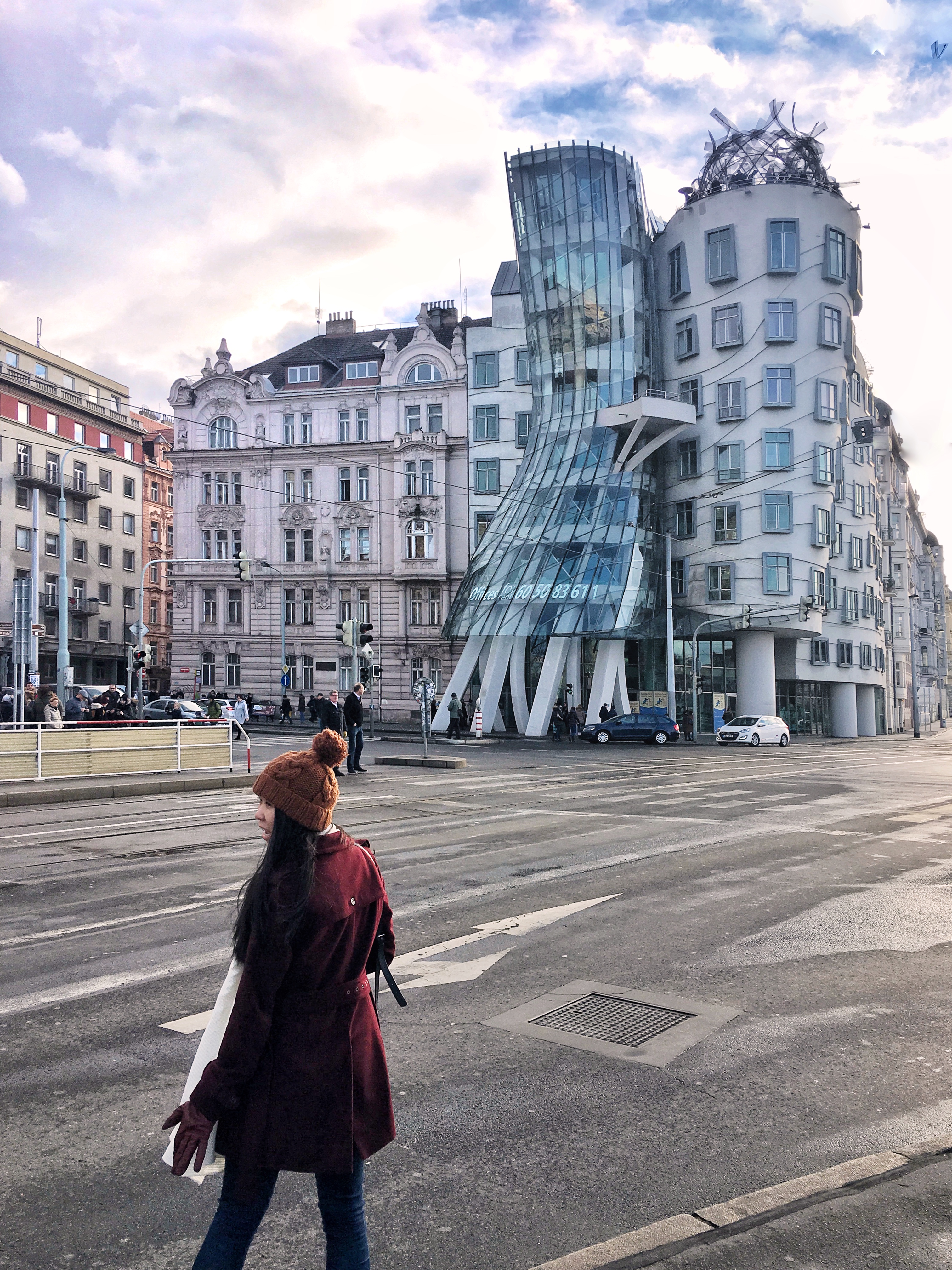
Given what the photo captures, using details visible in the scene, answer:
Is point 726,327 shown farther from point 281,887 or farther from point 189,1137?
point 189,1137

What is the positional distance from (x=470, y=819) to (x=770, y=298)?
138 ft

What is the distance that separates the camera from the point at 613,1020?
5625mm

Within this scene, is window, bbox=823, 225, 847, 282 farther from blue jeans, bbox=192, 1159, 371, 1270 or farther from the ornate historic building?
blue jeans, bbox=192, 1159, 371, 1270

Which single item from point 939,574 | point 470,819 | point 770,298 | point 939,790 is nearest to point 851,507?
point 770,298

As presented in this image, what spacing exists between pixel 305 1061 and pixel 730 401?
50.4 meters

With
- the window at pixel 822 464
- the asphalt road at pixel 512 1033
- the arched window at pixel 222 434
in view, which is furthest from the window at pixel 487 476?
the asphalt road at pixel 512 1033

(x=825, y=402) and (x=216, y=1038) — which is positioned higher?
(x=825, y=402)

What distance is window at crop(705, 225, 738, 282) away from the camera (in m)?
50.0

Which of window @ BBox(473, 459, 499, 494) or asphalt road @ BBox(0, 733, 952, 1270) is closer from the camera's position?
asphalt road @ BBox(0, 733, 952, 1270)

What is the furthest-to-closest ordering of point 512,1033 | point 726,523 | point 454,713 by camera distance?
point 726,523 < point 454,713 < point 512,1033

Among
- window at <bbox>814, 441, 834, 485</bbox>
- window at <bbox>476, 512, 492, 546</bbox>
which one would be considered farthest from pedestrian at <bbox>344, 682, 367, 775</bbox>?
window at <bbox>476, 512, 492, 546</bbox>

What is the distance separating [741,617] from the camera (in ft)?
153

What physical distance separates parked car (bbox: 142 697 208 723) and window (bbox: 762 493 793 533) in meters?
26.7

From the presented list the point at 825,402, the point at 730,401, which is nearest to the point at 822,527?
the point at 825,402
